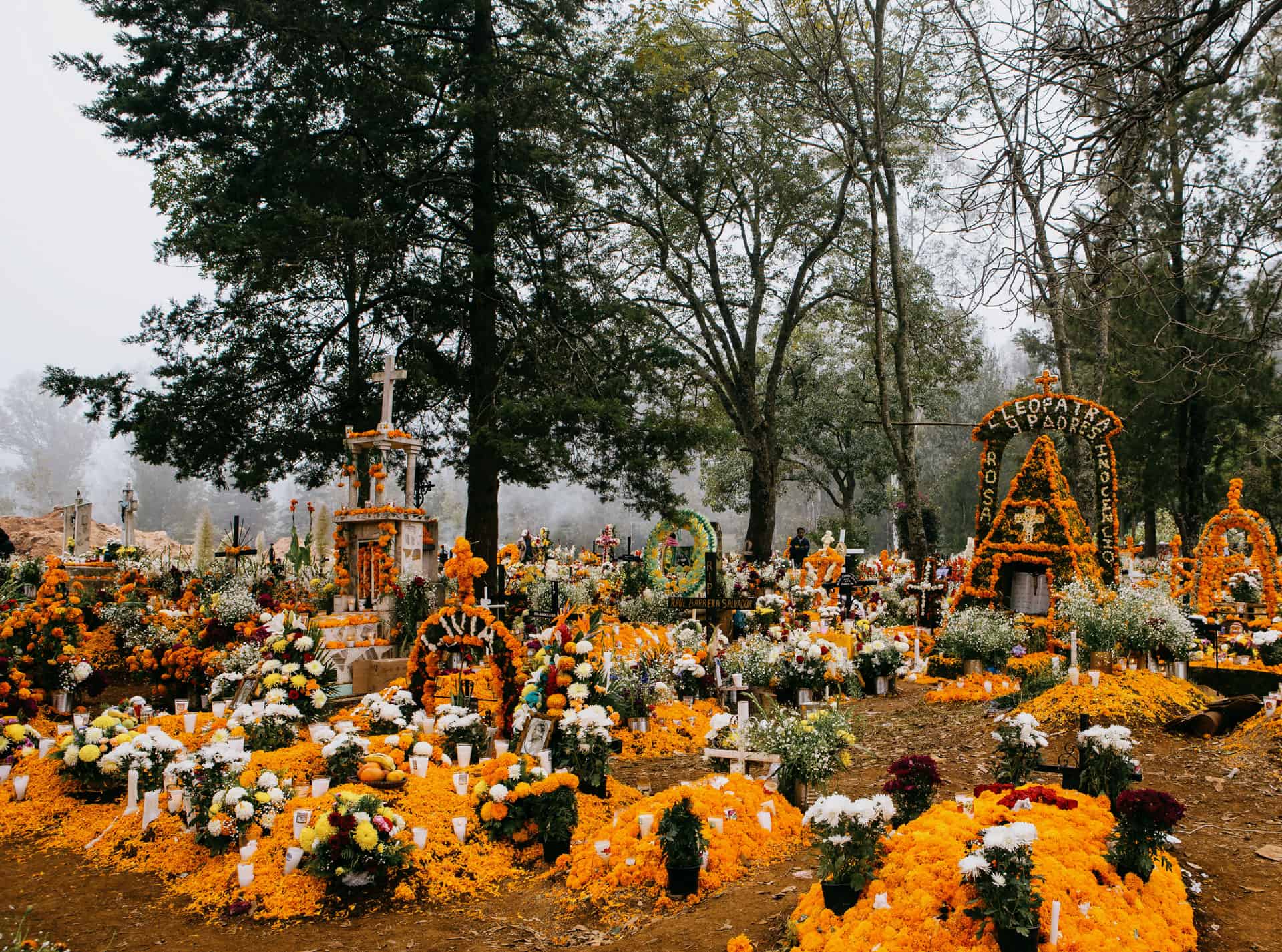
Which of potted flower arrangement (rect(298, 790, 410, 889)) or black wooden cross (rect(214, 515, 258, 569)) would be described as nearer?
potted flower arrangement (rect(298, 790, 410, 889))

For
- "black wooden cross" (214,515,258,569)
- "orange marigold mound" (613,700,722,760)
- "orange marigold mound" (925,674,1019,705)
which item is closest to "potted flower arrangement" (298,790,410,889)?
"orange marigold mound" (613,700,722,760)

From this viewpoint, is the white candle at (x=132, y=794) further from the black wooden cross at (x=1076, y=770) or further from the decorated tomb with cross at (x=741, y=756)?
the black wooden cross at (x=1076, y=770)

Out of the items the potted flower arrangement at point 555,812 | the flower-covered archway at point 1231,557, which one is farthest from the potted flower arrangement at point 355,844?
the flower-covered archway at point 1231,557

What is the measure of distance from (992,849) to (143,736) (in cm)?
697

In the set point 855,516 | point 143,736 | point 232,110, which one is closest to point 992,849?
point 143,736

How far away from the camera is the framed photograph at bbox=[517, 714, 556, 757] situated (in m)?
7.90

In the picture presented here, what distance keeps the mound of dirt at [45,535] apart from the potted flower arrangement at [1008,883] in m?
28.7

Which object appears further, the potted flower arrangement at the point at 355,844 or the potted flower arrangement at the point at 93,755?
the potted flower arrangement at the point at 93,755

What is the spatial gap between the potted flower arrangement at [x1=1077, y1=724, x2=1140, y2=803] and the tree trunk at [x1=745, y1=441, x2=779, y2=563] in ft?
61.3

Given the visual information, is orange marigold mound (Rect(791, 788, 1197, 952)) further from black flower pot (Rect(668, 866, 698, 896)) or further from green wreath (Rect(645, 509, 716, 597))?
green wreath (Rect(645, 509, 716, 597))

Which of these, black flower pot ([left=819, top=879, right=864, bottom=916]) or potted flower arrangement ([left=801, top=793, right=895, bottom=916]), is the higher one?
potted flower arrangement ([left=801, top=793, right=895, bottom=916])

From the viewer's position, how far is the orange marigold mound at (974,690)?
1172 centimetres

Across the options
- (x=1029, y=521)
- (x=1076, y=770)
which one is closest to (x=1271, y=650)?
(x=1029, y=521)

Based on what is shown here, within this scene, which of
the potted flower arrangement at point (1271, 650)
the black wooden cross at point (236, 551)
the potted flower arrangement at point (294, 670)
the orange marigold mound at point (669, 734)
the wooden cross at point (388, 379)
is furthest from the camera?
the black wooden cross at point (236, 551)
